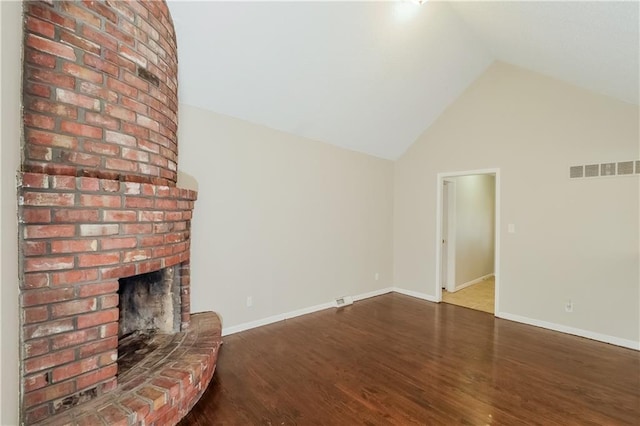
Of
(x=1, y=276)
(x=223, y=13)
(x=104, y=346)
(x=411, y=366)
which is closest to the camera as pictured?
(x=1, y=276)

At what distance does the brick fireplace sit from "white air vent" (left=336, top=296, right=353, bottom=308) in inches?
113

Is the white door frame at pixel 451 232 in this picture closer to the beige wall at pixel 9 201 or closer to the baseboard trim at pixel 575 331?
the baseboard trim at pixel 575 331

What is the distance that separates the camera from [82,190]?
4.83 feet

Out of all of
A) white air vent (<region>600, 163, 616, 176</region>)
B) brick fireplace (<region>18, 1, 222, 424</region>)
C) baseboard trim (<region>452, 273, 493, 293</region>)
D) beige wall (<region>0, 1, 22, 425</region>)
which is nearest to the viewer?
beige wall (<region>0, 1, 22, 425</region>)

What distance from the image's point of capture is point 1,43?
3.82 feet

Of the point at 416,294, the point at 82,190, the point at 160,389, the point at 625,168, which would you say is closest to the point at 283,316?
the point at 160,389

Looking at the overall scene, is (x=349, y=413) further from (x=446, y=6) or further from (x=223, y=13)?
(x=446, y=6)

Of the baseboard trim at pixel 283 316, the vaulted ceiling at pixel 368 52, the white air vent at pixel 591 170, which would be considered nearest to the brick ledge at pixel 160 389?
the baseboard trim at pixel 283 316

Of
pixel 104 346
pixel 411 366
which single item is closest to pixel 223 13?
pixel 104 346

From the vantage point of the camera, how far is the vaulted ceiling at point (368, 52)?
2.31 metres

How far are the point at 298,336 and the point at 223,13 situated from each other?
10.3 ft

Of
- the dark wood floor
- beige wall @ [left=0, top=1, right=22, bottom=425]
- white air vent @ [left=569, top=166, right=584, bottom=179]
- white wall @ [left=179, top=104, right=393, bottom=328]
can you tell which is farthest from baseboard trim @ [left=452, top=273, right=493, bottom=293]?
beige wall @ [left=0, top=1, right=22, bottom=425]

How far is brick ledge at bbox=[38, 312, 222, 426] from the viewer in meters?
1.42

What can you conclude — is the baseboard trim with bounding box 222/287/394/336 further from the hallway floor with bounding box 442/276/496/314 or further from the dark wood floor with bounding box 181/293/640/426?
the hallway floor with bounding box 442/276/496/314
